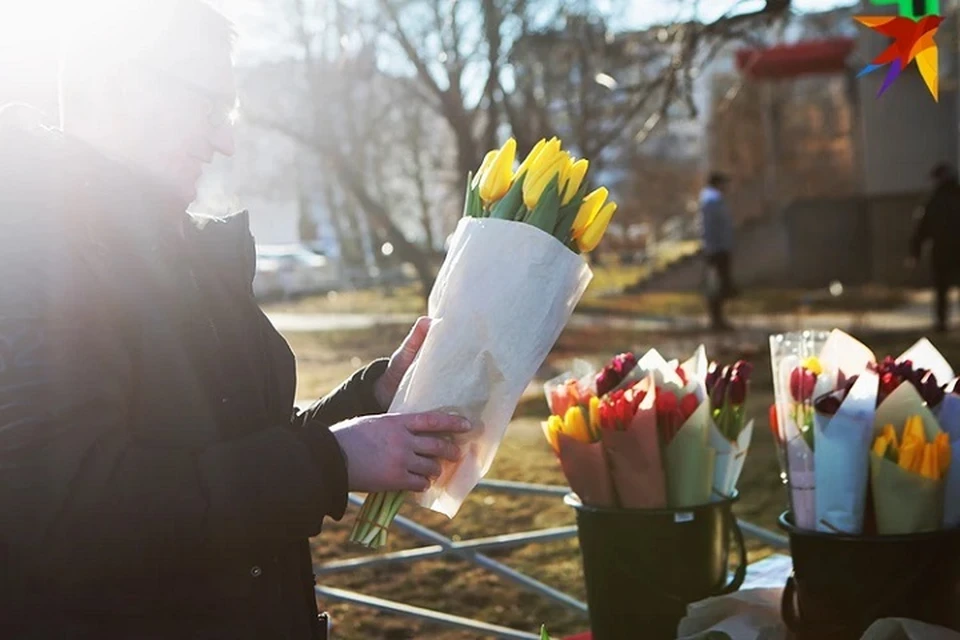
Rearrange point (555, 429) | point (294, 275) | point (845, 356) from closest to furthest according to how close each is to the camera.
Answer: point (845, 356) < point (555, 429) < point (294, 275)

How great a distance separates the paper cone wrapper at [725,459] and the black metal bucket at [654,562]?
3 cm

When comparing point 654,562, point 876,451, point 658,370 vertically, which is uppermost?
point 658,370

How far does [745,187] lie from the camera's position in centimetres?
2486

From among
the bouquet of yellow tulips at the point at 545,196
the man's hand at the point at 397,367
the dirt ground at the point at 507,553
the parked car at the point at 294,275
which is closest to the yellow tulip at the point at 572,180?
the bouquet of yellow tulips at the point at 545,196

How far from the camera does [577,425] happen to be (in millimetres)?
2875

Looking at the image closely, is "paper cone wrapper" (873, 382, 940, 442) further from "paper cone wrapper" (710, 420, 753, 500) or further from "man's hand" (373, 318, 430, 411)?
"man's hand" (373, 318, 430, 411)

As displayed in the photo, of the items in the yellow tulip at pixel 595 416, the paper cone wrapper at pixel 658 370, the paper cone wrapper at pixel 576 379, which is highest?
the paper cone wrapper at pixel 658 370

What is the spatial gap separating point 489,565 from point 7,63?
237 centimetres

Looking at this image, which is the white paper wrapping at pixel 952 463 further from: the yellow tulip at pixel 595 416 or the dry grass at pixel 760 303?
the dry grass at pixel 760 303

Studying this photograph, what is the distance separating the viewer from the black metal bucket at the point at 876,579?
2.39 meters

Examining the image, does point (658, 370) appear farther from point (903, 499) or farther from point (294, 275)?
point (294, 275)

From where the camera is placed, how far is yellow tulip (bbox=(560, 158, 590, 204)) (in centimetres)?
201

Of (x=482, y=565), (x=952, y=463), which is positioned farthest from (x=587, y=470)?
(x=482, y=565)

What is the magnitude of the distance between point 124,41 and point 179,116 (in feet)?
A: 0.42
